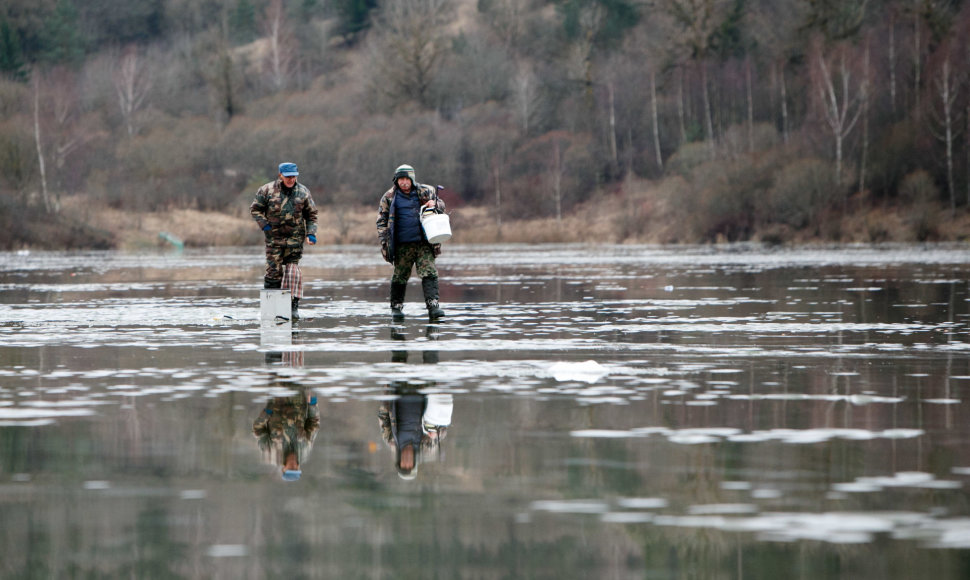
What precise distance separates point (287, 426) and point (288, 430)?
7.2 inches

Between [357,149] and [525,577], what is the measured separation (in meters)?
99.1

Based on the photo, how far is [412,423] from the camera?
9922 millimetres

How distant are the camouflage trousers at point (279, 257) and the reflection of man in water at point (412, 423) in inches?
309

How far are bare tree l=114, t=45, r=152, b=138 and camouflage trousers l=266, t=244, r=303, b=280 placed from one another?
89954 millimetres

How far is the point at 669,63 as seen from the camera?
99688 millimetres

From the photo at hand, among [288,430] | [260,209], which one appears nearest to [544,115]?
[260,209]

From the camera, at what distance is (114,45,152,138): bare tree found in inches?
4306

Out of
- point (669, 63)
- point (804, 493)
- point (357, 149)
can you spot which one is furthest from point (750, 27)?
point (804, 493)

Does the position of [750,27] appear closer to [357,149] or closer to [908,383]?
[357,149]

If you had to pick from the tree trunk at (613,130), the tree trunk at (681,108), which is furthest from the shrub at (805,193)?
the tree trunk at (613,130)

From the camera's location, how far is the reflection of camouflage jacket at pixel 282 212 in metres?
19.7

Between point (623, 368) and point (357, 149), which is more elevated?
point (357, 149)

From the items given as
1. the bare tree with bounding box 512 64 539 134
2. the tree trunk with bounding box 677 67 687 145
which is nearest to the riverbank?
the tree trunk with bounding box 677 67 687 145

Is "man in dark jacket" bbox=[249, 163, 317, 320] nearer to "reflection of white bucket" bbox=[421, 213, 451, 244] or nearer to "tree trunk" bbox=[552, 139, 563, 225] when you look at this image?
"reflection of white bucket" bbox=[421, 213, 451, 244]
